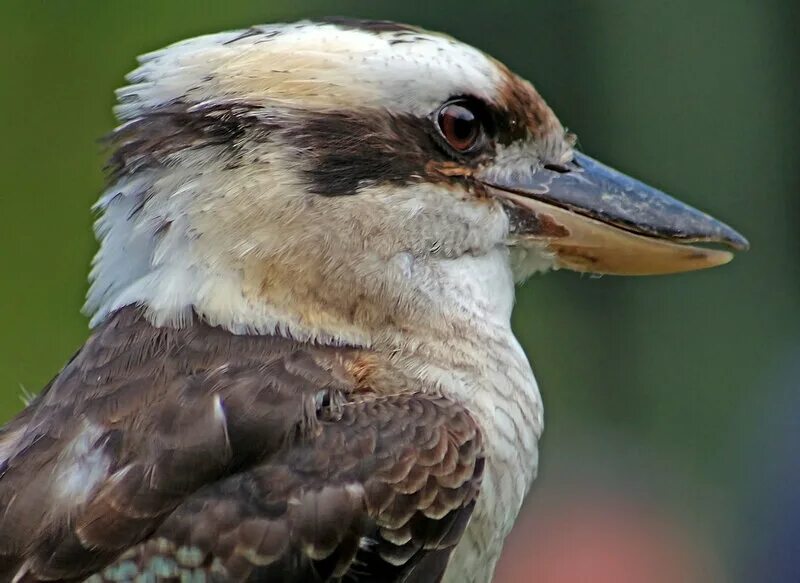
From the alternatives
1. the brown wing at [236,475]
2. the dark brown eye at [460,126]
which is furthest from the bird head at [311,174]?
the brown wing at [236,475]

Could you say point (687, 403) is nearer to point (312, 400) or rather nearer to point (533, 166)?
point (533, 166)

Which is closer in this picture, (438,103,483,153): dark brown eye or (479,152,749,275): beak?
(438,103,483,153): dark brown eye

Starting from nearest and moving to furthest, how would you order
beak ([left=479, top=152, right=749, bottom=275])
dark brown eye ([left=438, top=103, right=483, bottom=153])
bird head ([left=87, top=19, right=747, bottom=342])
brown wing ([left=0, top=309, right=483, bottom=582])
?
brown wing ([left=0, top=309, right=483, bottom=582])
bird head ([left=87, top=19, right=747, bottom=342])
dark brown eye ([left=438, top=103, right=483, bottom=153])
beak ([left=479, top=152, right=749, bottom=275])

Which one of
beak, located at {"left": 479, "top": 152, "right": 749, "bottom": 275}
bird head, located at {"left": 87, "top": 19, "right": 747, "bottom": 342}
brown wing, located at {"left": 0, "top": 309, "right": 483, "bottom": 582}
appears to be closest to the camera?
brown wing, located at {"left": 0, "top": 309, "right": 483, "bottom": 582}

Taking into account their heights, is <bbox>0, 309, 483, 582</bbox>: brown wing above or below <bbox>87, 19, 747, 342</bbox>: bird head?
below

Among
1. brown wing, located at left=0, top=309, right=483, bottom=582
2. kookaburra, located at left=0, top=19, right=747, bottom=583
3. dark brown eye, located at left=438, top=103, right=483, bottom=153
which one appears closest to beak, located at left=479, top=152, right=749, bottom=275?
kookaburra, located at left=0, top=19, right=747, bottom=583

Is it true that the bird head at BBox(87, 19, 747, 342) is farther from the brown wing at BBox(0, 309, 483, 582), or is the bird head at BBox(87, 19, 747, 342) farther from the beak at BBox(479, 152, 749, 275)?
the brown wing at BBox(0, 309, 483, 582)

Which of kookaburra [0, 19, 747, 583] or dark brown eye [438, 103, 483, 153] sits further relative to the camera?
dark brown eye [438, 103, 483, 153]

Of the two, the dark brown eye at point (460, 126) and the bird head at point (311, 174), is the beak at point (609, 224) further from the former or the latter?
the dark brown eye at point (460, 126)
